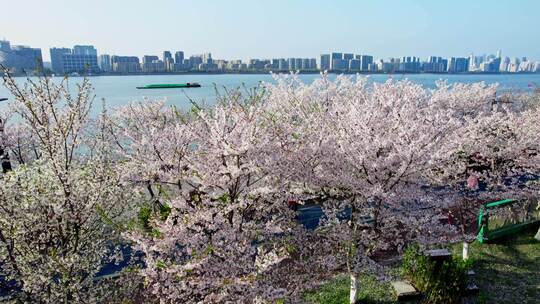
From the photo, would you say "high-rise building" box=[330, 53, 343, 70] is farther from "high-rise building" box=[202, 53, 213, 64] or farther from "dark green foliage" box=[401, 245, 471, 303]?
"dark green foliage" box=[401, 245, 471, 303]

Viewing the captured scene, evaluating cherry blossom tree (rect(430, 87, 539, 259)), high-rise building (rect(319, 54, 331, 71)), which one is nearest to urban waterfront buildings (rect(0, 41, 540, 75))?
high-rise building (rect(319, 54, 331, 71))

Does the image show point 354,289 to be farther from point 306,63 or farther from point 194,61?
point 306,63

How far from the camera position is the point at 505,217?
14.7 meters

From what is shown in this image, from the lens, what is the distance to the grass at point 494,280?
33.6ft

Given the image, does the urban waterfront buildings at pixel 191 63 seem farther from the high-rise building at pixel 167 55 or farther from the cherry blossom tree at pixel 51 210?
the cherry blossom tree at pixel 51 210

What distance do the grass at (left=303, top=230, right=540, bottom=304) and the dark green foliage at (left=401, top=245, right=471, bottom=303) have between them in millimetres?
726

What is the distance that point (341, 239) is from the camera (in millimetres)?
9352

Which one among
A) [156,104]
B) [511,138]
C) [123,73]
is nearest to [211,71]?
[123,73]

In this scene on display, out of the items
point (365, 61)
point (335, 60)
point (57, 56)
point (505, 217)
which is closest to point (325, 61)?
point (335, 60)

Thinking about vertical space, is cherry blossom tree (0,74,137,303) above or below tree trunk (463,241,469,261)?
above

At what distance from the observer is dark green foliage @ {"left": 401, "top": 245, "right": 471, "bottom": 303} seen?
31.4 feet

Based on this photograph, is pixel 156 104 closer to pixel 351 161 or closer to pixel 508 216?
pixel 351 161

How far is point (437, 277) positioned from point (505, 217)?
6766 millimetres

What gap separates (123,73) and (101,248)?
465ft
